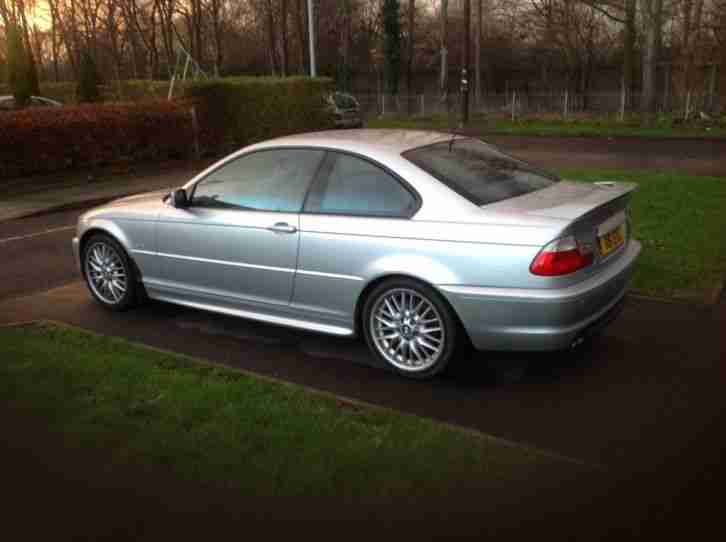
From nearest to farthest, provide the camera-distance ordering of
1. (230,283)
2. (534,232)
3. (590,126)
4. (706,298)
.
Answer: (534,232) < (230,283) < (706,298) < (590,126)

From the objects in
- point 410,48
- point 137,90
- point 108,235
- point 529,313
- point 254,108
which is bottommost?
point 529,313

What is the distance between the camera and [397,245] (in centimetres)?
488

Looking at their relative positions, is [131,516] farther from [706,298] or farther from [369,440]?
[706,298]

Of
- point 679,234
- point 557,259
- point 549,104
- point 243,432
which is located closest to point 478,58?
point 549,104

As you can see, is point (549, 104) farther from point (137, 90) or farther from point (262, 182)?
point (262, 182)

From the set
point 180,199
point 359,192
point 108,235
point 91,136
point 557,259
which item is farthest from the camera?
point 91,136

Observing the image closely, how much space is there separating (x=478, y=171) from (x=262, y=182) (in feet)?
5.19

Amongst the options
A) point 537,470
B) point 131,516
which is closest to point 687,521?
point 537,470

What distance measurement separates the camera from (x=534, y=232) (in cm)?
451

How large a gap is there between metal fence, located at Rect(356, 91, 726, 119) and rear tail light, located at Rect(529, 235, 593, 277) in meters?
24.6

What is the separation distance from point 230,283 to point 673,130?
2326 centimetres

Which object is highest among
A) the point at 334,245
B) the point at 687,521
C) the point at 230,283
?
the point at 334,245

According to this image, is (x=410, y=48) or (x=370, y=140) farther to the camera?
(x=410, y=48)

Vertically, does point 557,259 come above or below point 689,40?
below
